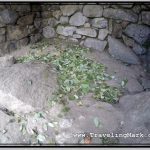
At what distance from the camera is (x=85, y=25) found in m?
5.21

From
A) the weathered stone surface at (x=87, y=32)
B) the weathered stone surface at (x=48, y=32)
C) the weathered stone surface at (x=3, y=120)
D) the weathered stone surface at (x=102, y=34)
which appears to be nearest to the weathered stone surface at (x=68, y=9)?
the weathered stone surface at (x=87, y=32)

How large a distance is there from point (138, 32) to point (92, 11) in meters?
0.98

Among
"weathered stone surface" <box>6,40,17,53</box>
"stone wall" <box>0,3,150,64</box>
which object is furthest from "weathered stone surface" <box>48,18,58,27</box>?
"weathered stone surface" <box>6,40,17,53</box>

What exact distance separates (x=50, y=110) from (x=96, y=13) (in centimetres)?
235

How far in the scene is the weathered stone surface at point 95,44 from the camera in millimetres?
5109

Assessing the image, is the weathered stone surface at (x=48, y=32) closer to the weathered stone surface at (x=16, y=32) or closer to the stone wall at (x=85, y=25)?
the stone wall at (x=85, y=25)

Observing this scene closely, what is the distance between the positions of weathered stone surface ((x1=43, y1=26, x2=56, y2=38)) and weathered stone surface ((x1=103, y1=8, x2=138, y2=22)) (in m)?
1.27

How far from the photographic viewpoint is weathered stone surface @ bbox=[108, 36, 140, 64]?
15.9 feet

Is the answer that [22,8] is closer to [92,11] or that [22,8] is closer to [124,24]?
[92,11]

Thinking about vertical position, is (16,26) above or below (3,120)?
above

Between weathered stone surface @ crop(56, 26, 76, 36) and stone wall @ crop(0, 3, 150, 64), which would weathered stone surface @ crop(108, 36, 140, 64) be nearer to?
stone wall @ crop(0, 3, 150, 64)

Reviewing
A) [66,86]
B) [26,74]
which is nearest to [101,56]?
[66,86]

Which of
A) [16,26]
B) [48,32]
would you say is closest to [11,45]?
[16,26]

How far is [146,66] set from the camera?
4.80 m
